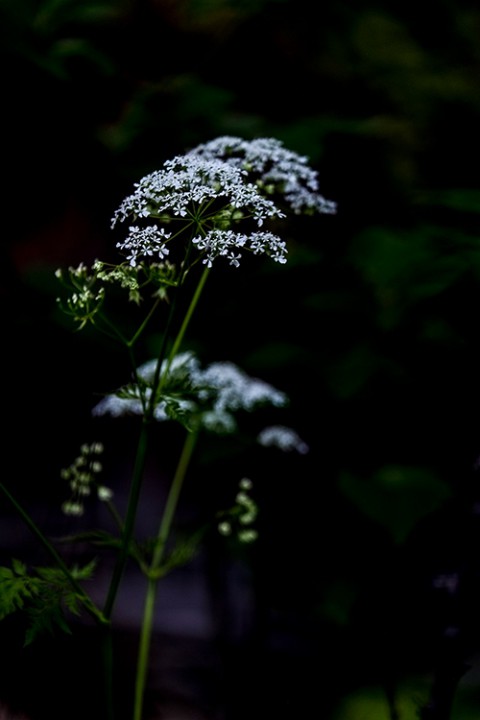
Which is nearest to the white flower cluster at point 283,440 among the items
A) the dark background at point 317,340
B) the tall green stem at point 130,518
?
the dark background at point 317,340

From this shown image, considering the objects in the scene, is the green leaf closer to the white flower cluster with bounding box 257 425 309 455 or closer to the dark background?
the dark background

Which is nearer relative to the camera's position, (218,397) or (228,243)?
(228,243)

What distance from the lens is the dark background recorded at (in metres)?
2.13

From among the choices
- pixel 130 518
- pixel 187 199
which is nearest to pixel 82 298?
pixel 187 199

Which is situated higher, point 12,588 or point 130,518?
point 130,518

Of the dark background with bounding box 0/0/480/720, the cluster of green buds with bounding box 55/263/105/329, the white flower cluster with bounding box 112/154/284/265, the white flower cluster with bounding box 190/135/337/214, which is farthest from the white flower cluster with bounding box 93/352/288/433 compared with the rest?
the white flower cluster with bounding box 112/154/284/265

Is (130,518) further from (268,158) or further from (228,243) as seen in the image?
(268,158)

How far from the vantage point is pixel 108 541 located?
155cm

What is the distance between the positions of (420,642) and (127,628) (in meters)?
1.47

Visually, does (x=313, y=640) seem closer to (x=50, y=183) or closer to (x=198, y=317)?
(x=198, y=317)

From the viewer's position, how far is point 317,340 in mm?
2465

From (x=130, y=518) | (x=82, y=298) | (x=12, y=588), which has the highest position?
(x=82, y=298)

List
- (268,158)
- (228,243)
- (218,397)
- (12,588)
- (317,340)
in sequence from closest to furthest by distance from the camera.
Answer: (228,243) < (12,588) < (268,158) < (218,397) < (317,340)

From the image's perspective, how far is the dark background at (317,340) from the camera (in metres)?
2.13
